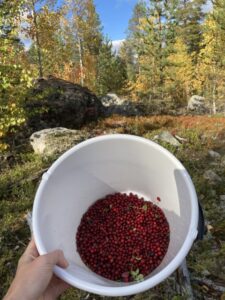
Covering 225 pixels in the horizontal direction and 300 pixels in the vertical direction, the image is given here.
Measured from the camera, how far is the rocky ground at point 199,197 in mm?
3307

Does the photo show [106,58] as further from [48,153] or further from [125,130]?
[48,153]

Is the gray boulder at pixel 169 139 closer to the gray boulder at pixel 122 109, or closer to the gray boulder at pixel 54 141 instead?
the gray boulder at pixel 54 141

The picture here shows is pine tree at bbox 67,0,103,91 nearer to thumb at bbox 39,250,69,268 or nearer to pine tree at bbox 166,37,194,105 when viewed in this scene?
pine tree at bbox 166,37,194,105

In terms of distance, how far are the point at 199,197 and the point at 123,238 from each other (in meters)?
3.09

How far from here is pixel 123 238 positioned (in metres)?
2.45

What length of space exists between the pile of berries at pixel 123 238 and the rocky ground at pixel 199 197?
91 cm

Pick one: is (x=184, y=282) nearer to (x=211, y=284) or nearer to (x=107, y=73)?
(x=211, y=284)

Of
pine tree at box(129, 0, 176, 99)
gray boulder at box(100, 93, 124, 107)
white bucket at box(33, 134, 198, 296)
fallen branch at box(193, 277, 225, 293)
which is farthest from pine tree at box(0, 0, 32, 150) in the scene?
pine tree at box(129, 0, 176, 99)

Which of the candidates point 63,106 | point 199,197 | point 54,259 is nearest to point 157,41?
point 63,106

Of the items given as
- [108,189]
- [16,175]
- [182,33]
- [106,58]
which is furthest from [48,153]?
[182,33]

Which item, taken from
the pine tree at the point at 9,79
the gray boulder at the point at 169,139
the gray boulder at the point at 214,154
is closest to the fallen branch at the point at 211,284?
the gray boulder at the point at 214,154

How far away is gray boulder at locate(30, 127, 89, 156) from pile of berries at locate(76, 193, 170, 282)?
5.49 metres

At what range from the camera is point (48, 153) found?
8.10 m

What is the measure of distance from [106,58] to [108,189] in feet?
88.4
